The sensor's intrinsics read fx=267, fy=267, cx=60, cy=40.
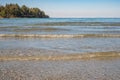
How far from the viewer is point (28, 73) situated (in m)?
7.35

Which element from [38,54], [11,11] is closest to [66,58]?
[38,54]

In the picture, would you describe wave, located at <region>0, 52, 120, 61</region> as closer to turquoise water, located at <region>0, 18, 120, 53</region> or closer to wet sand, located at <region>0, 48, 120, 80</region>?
wet sand, located at <region>0, 48, 120, 80</region>

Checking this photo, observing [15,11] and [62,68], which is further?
[15,11]

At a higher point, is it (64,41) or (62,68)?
(62,68)

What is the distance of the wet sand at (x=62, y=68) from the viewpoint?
704cm

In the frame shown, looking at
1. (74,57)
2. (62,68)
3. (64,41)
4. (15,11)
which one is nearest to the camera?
(62,68)

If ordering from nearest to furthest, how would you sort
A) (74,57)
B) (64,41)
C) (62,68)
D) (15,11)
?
(62,68) < (74,57) < (64,41) < (15,11)

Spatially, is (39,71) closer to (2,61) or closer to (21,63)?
(21,63)

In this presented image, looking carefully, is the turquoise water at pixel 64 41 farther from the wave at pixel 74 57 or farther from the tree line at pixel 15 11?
the tree line at pixel 15 11

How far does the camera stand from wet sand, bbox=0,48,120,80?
277 inches

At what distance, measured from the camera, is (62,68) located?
801 centimetres

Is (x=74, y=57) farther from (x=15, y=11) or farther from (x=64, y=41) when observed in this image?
A: (x=15, y=11)

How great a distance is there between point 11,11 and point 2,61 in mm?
124925

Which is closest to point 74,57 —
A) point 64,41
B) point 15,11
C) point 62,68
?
point 62,68
